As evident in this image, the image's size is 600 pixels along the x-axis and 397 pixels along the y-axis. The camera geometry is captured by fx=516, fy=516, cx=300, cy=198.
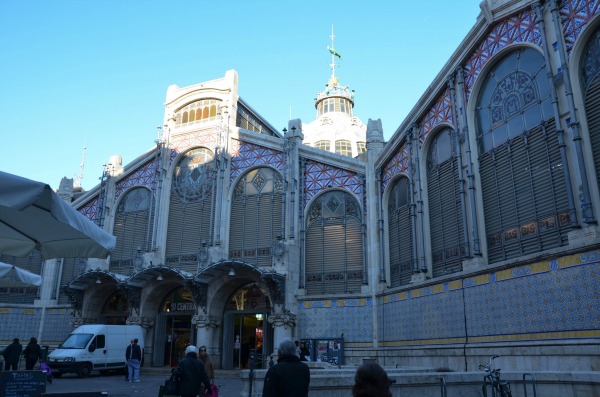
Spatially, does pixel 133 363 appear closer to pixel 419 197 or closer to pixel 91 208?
pixel 419 197

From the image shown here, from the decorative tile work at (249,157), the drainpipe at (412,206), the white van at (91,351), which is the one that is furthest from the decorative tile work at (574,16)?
the white van at (91,351)

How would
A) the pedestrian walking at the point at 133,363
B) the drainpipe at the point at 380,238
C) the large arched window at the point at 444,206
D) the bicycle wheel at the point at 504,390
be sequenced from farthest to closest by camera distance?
the drainpipe at the point at 380,238 → the pedestrian walking at the point at 133,363 → the large arched window at the point at 444,206 → the bicycle wheel at the point at 504,390

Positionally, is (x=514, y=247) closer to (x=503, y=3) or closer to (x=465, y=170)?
(x=465, y=170)

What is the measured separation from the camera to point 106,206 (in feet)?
107

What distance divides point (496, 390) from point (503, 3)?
1301 cm

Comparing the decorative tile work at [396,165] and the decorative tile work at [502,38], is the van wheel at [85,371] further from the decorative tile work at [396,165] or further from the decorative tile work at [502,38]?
the decorative tile work at [502,38]

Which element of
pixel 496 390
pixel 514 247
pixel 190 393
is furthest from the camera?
pixel 514 247

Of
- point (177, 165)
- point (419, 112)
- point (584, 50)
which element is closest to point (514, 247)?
point (584, 50)

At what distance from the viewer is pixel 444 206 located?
2028 cm

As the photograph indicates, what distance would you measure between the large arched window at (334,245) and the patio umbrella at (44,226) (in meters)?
18.7

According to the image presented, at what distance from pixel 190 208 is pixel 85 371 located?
1040 cm

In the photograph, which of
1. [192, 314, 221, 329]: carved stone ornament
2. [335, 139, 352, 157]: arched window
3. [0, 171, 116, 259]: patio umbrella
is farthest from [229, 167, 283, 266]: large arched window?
[335, 139, 352, 157]: arched window

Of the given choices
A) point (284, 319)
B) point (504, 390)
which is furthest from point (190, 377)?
point (284, 319)

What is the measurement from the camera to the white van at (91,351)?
76.5 ft
